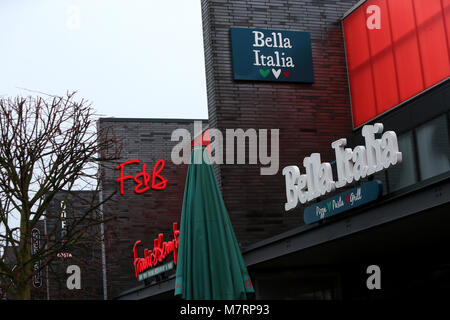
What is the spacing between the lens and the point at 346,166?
564 inches

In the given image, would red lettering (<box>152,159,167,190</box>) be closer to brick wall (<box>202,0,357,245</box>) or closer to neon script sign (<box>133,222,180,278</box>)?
neon script sign (<box>133,222,180,278</box>)

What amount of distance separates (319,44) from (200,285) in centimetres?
1143

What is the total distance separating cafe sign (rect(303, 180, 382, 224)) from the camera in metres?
12.4

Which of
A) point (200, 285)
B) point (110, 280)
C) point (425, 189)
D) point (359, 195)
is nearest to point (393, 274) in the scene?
point (359, 195)

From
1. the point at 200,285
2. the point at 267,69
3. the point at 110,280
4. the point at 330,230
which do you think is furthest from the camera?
the point at 110,280

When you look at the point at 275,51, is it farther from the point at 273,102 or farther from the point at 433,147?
the point at 433,147

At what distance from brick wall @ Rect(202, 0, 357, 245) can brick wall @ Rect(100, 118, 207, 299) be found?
35.8ft

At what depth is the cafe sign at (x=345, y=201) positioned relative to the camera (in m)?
12.4

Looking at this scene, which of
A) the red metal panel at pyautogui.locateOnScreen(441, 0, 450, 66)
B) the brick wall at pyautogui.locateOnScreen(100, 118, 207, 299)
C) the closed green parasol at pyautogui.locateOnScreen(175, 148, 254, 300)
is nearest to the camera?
the closed green parasol at pyautogui.locateOnScreen(175, 148, 254, 300)

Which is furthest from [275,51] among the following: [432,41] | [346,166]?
[346,166]

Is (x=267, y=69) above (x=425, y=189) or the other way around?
above

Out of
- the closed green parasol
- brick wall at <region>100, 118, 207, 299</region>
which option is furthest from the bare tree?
brick wall at <region>100, 118, 207, 299</region>
